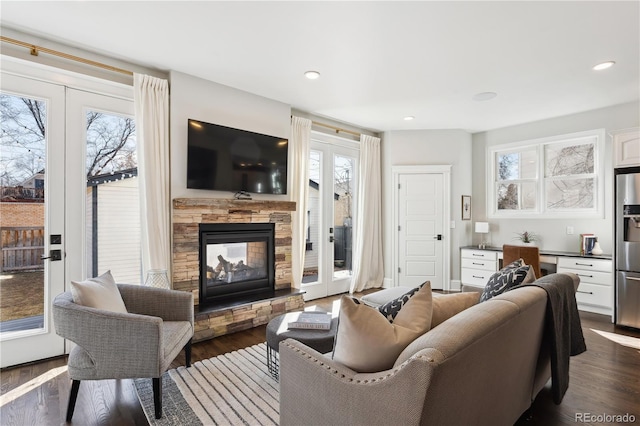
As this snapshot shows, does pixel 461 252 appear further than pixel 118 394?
Yes

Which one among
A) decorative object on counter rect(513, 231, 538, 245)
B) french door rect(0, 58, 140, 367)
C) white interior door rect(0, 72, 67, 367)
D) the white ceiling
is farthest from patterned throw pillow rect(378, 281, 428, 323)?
decorative object on counter rect(513, 231, 538, 245)

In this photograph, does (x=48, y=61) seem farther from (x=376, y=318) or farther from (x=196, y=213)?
(x=376, y=318)

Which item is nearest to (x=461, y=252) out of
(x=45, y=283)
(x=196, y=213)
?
(x=196, y=213)

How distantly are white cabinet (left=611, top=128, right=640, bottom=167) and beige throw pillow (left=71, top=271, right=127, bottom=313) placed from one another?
5.04m

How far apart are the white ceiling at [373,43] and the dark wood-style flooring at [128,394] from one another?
2.62 metres

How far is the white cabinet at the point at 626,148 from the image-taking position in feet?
11.9

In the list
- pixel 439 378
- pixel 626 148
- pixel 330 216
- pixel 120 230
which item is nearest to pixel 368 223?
pixel 330 216

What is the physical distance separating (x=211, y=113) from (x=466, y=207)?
425cm

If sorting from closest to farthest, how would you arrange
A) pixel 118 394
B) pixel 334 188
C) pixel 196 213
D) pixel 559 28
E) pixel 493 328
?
pixel 493 328, pixel 118 394, pixel 559 28, pixel 196 213, pixel 334 188

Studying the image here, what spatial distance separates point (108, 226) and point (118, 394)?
1.48m

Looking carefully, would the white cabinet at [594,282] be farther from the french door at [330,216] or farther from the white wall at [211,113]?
the white wall at [211,113]

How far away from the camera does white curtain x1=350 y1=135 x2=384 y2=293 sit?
5.37m

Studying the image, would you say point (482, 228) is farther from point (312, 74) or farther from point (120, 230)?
point (120, 230)

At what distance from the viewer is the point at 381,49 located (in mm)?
2869
